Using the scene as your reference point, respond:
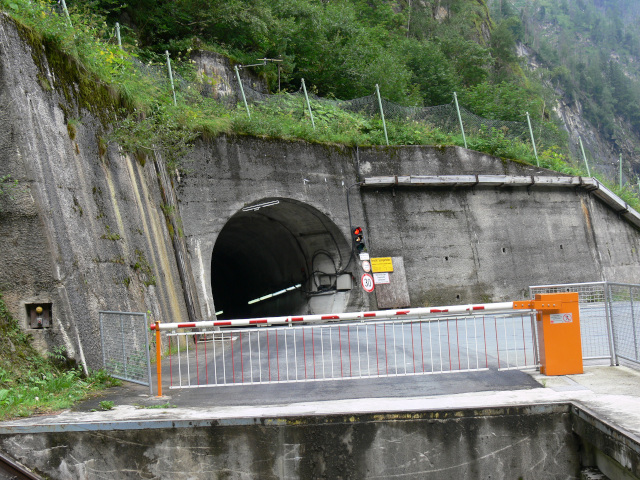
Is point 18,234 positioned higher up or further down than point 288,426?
higher up

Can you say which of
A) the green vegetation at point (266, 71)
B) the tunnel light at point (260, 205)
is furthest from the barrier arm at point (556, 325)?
the tunnel light at point (260, 205)

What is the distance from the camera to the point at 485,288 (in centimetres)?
1706

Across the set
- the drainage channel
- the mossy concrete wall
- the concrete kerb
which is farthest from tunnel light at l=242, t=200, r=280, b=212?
the drainage channel

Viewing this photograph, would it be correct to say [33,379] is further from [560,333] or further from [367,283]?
[367,283]

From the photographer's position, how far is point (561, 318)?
6996 millimetres

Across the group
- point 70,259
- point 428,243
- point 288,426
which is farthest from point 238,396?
point 428,243

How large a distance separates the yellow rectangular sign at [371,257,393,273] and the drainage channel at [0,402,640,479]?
10633 mm

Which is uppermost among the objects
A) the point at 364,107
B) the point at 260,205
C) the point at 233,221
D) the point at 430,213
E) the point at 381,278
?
the point at 364,107

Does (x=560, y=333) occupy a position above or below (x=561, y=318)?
below

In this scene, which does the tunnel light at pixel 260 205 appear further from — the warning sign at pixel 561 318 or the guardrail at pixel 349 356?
the warning sign at pixel 561 318

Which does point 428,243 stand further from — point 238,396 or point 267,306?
point 238,396

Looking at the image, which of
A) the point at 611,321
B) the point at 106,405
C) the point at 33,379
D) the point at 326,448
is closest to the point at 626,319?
the point at 611,321

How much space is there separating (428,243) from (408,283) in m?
1.37

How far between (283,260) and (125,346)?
12587mm
